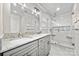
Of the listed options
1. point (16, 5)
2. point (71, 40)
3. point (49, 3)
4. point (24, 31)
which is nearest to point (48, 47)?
point (71, 40)

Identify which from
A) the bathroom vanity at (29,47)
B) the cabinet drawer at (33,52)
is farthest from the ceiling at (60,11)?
the cabinet drawer at (33,52)

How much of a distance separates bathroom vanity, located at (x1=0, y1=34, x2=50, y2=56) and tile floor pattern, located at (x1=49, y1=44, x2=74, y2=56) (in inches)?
3.6

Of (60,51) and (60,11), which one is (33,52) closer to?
(60,51)

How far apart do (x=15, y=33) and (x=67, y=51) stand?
95cm

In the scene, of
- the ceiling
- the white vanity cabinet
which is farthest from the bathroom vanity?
the ceiling

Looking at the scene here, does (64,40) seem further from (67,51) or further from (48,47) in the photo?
(48,47)

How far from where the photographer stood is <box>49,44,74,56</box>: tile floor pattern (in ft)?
4.56

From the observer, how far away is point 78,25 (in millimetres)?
1406

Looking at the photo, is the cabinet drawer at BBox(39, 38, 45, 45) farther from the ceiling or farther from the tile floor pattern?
the ceiling

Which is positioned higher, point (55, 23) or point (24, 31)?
point (55, 23)

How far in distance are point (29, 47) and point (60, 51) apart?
57cm

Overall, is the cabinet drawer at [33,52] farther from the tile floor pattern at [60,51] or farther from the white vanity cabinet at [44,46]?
the tile floor pattern at [60,51]

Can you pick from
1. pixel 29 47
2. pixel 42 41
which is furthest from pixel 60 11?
pixel 29 47

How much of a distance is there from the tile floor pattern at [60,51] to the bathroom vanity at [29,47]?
9 cm
